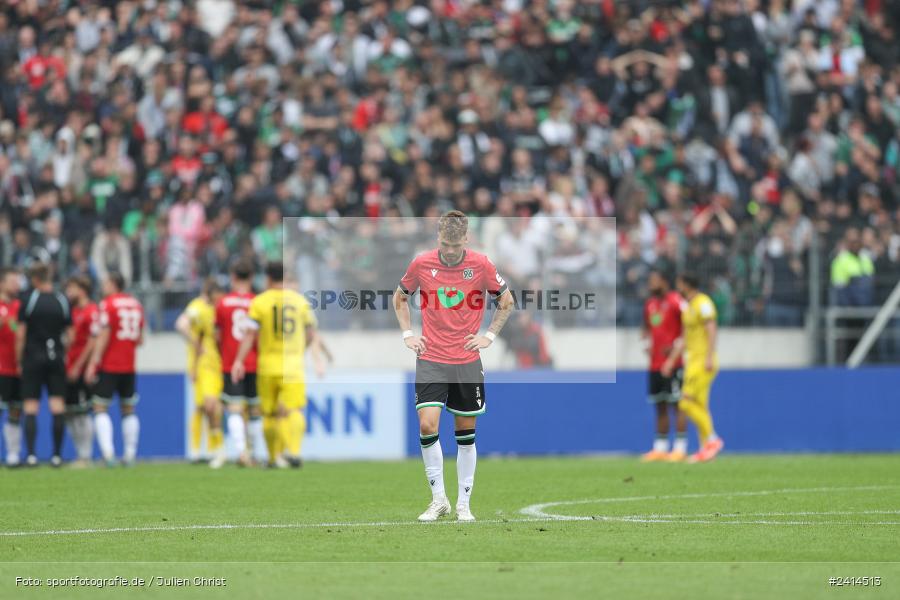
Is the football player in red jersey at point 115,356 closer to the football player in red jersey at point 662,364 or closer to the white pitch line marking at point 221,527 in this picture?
the football player in red jersey at point 662,364

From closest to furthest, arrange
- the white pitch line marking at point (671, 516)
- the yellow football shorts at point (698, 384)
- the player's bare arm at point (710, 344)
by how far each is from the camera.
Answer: the white pitch line marking at point (671, 516) < the player's bare arm at point (710, 344) < the yellow football shorts at point (698, 384)

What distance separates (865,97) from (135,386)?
1345 cm

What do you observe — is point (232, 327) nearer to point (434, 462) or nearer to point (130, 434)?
point (130, 434)

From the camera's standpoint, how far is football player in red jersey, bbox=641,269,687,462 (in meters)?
21.9

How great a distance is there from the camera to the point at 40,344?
20.6 m

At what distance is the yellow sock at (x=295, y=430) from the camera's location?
66.1 ft

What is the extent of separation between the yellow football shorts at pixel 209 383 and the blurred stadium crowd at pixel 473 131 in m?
2.63

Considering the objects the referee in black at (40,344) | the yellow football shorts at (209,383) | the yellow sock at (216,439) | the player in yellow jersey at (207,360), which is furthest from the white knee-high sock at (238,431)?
the referee in black at (40,344)

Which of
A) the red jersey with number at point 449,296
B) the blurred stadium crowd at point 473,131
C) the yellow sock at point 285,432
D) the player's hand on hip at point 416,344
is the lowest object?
the yellow sock at point 285,432

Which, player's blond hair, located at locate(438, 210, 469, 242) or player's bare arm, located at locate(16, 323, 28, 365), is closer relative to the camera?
player's blond hair, located at locate(438, 210, 469, 242)

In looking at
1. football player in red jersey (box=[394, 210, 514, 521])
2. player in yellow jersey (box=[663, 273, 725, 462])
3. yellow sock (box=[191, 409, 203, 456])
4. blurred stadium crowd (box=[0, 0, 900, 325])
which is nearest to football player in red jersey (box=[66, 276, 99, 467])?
yellow sock (box=[191, 409, 203, 456])

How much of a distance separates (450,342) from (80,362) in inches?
396

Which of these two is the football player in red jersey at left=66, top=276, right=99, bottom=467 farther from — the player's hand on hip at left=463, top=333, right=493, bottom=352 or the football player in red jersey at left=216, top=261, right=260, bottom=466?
the player's hand on hip at left=463, top=333, right=493, bottom=352

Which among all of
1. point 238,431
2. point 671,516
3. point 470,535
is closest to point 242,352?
point 238,431
